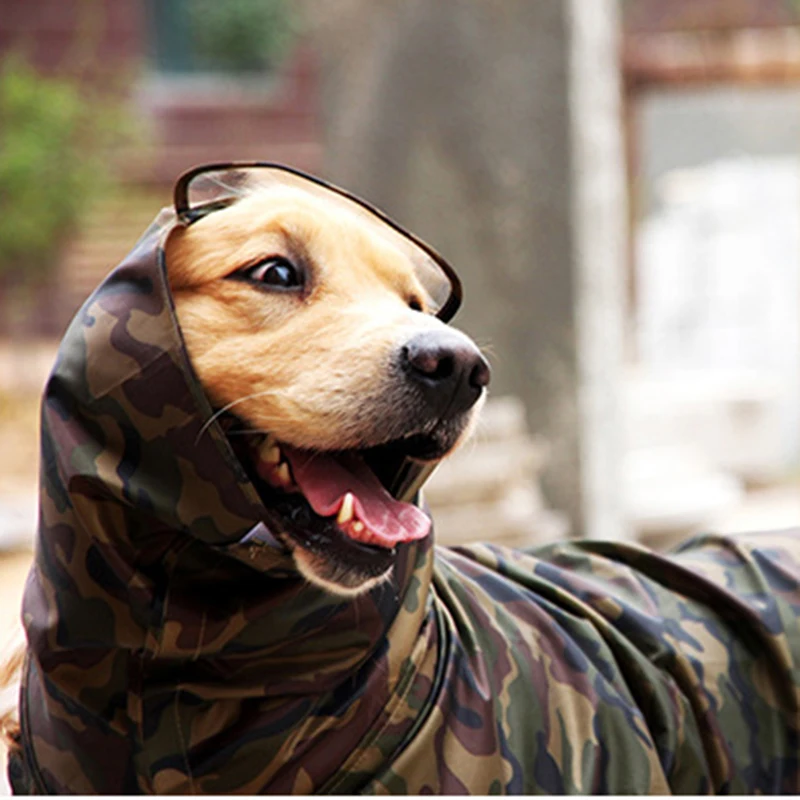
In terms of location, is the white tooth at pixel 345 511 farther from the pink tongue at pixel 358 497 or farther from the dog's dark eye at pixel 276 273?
the dog's dark eye at pixel 276 273

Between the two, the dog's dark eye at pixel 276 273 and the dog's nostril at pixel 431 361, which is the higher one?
the dog's dark eye at pixel 276 273

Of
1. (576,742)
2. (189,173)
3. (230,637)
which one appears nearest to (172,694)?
(230,637)

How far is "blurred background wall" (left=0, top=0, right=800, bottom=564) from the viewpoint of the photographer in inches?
199

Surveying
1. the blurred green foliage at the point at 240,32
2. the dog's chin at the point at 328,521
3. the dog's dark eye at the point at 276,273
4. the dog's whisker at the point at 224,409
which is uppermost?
the blurred green foliage at the point at 240,32

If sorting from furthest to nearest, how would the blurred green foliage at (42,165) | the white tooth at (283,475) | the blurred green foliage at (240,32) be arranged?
the blurred green foliage at (240,32), the blurred green foliage at (42,165), the white tooth at (283,475)

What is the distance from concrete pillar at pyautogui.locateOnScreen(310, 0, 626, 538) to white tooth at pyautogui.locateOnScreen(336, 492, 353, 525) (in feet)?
11.2

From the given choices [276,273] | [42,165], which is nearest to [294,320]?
[276,273]

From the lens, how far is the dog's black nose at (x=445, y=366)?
1.70 metres

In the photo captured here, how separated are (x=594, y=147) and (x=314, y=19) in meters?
1.25

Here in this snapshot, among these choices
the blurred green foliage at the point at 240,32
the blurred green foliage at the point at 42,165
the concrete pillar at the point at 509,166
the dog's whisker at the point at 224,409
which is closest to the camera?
the dog's whisker at the point at 224,409

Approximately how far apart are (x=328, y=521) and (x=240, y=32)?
12.6m

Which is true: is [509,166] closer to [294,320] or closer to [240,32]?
[294,320]

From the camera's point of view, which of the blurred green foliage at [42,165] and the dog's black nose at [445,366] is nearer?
the dog's black nose at [445,366]

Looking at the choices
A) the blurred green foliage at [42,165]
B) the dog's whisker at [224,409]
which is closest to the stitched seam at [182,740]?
the dog's whisker at [224,409]
